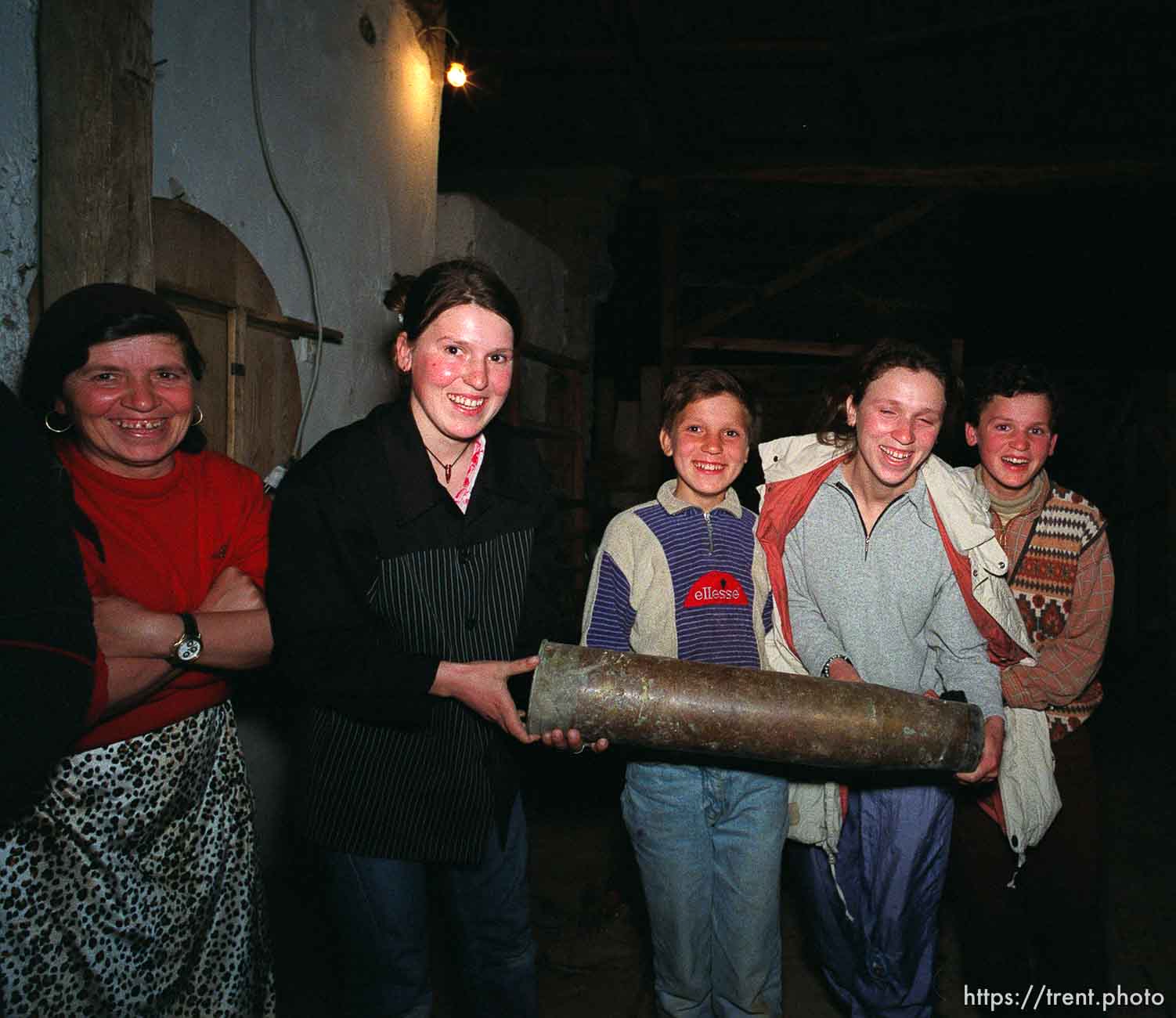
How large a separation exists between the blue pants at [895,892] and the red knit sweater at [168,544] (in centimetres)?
182

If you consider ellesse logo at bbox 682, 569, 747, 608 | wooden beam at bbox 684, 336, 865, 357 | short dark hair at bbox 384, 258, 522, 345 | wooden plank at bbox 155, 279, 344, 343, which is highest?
wooden beam at bbox 684, 336, 865, 357

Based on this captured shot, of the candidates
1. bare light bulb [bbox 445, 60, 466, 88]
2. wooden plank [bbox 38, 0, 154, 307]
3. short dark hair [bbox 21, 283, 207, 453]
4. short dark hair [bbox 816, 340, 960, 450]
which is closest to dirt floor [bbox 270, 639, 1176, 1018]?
short dark hair [bbox 816, 340, 960, 450]

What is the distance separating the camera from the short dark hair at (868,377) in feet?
7.89

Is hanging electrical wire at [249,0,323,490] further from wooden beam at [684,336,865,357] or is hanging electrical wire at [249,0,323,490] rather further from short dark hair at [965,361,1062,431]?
wooden beam at [684,336,865,357]

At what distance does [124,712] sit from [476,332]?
1198 millimetres

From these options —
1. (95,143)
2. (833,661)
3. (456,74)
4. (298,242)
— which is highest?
(456,74)

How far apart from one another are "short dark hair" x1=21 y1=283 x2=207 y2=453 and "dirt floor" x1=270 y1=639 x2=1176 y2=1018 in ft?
7.52

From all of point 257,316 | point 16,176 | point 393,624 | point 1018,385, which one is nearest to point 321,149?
point 257,316

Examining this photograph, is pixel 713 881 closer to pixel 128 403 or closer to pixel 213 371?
pixel 128 403

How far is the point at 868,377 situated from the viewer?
96.7 inches

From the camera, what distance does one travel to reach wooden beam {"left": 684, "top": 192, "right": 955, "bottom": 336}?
7062 millimetres

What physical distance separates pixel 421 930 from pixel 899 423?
183 cm

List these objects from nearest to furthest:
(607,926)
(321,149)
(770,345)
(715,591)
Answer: (715,591)
(607,926)
(321,149)
(770,345)

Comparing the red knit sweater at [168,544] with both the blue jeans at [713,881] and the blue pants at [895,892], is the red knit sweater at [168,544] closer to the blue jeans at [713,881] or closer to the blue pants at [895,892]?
the blue jeans at [713,881]
